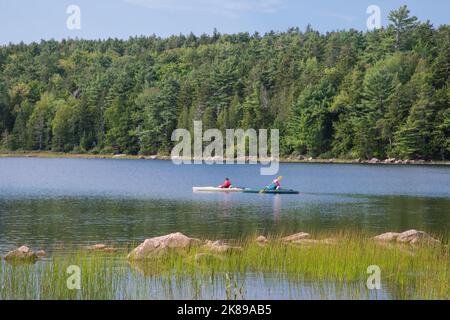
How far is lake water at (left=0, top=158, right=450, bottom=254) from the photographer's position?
2870 cm

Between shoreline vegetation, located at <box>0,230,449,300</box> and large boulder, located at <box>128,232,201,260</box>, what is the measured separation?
0.03 metres

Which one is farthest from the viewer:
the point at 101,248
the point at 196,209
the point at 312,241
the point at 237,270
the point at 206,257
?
the point at 196,209

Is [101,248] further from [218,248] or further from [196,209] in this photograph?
[196,209]

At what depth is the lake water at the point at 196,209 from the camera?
28703mm

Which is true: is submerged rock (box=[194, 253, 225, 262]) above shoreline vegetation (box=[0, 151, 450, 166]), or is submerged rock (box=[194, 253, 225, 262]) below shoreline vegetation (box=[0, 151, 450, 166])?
above

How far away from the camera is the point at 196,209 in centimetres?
3825

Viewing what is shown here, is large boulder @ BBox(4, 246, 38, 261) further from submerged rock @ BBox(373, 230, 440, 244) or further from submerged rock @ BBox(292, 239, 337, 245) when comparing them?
submerged rock @ BBox(373, 230, 440, 244)

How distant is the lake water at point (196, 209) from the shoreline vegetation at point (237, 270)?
5763 mm

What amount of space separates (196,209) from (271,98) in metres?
83.6

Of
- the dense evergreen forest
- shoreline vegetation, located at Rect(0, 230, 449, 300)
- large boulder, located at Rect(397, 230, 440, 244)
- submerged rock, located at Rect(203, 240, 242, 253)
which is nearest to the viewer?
shoreline vegetation, located at Rect(0, 230, 449, 300)

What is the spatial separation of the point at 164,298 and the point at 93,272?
1994 millimetres

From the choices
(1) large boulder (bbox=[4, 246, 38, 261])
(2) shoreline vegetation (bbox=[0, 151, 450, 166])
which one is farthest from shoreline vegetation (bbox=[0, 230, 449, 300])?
(2) shoreline vegetation (bbox=[0, 151, 450, 166])

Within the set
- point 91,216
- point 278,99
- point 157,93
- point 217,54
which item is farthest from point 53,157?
point 91,216

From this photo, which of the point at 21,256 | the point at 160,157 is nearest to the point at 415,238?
the point at 21,256
